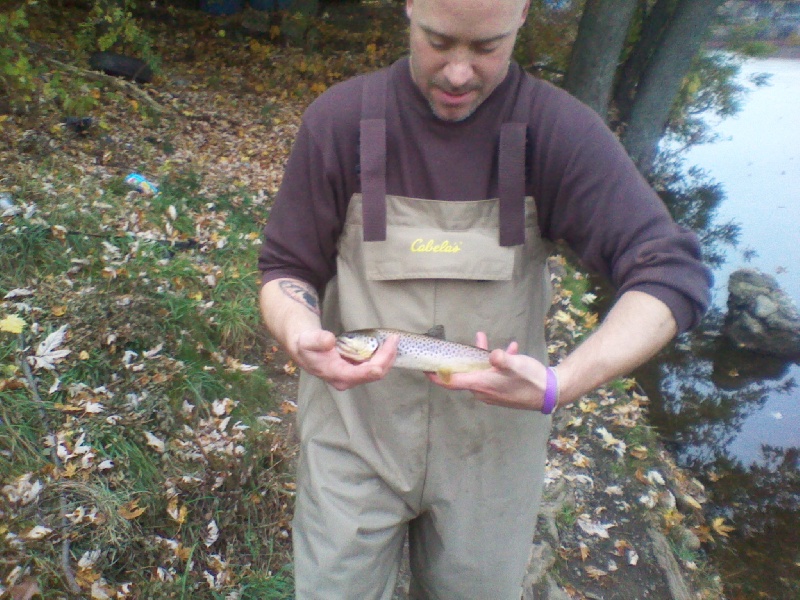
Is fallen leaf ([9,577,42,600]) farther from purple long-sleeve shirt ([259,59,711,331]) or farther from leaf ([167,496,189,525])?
purple long-sleeve shirt ([259,59,711,331])

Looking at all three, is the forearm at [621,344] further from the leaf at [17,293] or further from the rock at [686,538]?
the rock at [686,538]

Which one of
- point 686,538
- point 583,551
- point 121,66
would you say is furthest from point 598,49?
point 583,551

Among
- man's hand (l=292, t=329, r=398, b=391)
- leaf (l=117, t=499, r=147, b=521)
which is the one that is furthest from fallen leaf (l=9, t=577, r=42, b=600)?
man's hand (l=292, t=329, r=398, b=391)

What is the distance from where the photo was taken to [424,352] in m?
2.02

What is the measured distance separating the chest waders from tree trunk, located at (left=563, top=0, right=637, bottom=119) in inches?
350

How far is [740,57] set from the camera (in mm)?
13984

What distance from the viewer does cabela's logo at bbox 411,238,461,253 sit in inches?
81.4

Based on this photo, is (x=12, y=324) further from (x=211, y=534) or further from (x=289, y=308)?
(x=289, y=308)

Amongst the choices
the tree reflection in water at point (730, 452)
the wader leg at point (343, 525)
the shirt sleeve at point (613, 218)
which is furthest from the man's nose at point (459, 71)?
the tree reflection in water at point (730, 452)

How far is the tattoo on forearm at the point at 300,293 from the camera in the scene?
2.21 m

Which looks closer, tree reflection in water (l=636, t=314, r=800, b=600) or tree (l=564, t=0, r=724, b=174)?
tree reflection in water (l=636, t=314, r=800, b=600)

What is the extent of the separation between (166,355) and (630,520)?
3626 mm

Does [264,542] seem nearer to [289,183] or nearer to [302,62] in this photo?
[289,183]

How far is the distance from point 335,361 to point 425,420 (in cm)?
43
